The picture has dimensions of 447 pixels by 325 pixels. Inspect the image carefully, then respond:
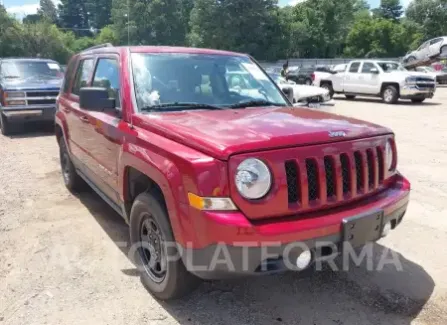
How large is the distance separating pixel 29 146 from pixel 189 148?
7535 millimetres

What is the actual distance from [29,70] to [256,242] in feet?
34.3

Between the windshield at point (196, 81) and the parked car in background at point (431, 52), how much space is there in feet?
90.2

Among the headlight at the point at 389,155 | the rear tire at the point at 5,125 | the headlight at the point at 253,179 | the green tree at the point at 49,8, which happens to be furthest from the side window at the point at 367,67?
the green tree at the point at 49,8

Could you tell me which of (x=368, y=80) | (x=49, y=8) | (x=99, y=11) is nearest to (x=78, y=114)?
(x=368, y=80)

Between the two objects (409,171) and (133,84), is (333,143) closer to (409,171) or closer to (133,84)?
(133,84)

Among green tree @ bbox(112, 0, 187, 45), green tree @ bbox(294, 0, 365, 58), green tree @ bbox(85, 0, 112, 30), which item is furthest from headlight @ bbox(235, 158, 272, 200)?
green tree @ bbox(85, 0, 112, 30)

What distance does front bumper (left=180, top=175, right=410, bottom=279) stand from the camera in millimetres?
2520

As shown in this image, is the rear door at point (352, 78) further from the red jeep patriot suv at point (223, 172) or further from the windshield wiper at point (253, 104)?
the windshield wiper at point (253, 104)

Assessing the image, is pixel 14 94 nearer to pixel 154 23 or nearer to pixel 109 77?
pixel 109 77

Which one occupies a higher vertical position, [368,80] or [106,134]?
[106,134]

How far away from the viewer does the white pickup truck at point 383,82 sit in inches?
680

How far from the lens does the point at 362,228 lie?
285 centimetres

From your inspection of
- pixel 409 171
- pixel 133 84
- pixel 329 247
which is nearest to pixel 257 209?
pixel 329 247

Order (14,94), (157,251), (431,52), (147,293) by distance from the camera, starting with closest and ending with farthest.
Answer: (157,251)
(147,293)
(14,94)
(431,52)
